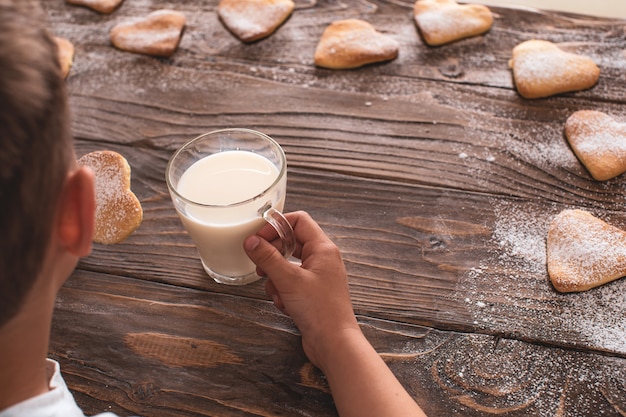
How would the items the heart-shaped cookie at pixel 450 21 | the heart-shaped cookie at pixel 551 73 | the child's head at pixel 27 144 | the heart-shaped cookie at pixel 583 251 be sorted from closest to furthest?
the child's head at pixel 27 144 < the heart-shaped cookie at pixel 583 251 < the heart-shaped cookie at pixel 551 73 < the heart-shaped cookie at pixel 450 21

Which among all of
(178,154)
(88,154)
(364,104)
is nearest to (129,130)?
(88,154)

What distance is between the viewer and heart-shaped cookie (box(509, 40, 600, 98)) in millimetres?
1236

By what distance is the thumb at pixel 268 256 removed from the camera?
863 millimetres

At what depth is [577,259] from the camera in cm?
97

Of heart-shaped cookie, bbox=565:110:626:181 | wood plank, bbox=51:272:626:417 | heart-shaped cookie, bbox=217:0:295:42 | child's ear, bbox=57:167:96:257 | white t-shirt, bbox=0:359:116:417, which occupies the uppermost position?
child's ear, bbox=57:167:96:257

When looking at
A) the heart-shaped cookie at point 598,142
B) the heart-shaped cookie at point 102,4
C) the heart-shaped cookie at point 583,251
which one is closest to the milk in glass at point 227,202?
the heart-shaped cookie at point 583,251

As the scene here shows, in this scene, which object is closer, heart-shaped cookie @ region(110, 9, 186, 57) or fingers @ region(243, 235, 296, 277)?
fingers @ region(243, 235, 296, 277)

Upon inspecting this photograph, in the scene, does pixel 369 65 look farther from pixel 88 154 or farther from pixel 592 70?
pixel 88 154

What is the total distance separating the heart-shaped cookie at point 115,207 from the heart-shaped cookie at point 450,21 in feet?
2.33

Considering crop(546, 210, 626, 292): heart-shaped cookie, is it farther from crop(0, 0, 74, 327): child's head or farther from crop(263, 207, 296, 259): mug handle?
crop(0, 0, 74, 327): child's head

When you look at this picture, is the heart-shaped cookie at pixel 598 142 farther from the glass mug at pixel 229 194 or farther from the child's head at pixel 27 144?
the child's head at pixel 27 144

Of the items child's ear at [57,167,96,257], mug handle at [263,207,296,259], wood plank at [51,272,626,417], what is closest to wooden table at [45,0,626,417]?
wood plank at [51,272,626,417]

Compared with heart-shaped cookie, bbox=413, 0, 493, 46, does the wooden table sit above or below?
below

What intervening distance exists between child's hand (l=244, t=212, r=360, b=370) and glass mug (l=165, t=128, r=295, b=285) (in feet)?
0.11
